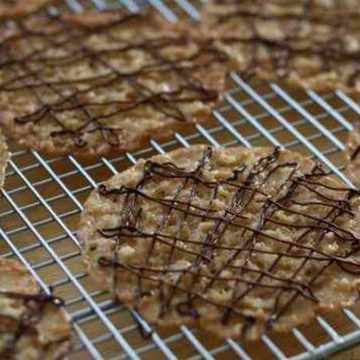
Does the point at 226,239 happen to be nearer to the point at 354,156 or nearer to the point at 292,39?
the point at 354,156

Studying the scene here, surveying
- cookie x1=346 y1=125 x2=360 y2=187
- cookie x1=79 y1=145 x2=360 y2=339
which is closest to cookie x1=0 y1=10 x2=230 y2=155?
cookie x1=79 y1=145 x2=360 y2=339

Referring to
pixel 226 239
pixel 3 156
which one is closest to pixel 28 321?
pixel 226 239

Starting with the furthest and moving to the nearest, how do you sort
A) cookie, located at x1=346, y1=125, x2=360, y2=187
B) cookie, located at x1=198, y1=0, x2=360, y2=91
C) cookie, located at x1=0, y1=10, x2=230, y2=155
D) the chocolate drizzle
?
cookie, located at x1=198, y1=0, x2=360, y2=91 → cookie, located at x1=0, y1=10, x2=230, y2=155 → cookie, located at x1=346, y1=125, x2=360, y2=187 → the chocolate drizzle

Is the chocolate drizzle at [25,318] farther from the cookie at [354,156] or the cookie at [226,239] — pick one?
the cookie at [354,156]

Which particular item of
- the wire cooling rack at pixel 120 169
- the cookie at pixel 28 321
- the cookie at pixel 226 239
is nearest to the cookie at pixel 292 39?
the wire cooling rack at pixel 120 169

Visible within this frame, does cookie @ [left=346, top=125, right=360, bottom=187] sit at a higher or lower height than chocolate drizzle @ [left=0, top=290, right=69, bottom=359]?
higher

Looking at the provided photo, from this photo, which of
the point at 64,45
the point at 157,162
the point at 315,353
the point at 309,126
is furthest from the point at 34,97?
the point at 315,353

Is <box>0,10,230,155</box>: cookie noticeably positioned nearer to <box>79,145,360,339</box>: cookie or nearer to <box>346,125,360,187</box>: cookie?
<box>79,145,360,339</box>: cookie
